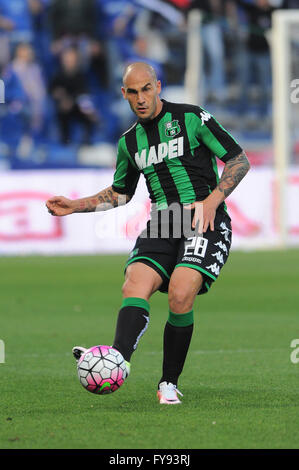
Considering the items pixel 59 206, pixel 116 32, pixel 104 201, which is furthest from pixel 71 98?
pixel 59 206

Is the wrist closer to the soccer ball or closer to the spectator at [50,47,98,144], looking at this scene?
Answer: the soccer ball

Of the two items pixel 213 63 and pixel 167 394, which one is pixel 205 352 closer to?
pixel 167 394

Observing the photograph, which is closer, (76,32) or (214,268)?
(214,268)

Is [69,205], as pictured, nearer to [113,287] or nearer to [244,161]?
[244,161]

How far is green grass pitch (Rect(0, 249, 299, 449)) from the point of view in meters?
5.00

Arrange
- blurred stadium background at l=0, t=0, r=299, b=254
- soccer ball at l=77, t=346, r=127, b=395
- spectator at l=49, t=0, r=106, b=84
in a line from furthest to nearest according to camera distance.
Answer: spectator at l=49, t=0, r=106, b=84, blurred stadium background at l=0, t=0, r=299, b=254, soccer ball at l=77, t=346, r=127, b=395

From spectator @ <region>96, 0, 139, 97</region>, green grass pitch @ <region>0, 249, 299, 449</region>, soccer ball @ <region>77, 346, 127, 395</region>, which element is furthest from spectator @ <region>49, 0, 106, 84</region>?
soccer ball @ <region>77, 346, 127, 395</region>

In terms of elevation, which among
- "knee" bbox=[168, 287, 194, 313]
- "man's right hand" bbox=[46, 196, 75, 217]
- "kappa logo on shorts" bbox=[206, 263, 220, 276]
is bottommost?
"knee" bbox=[168, 287, 194, 313]

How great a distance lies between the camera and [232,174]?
6051 mm

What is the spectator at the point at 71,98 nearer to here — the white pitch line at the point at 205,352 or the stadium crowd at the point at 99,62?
the stadium crowd at the point at 99,62

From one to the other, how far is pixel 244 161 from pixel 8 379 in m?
2.21

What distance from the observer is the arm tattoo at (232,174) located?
6000mm

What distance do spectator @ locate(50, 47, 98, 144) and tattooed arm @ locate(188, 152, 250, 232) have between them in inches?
591

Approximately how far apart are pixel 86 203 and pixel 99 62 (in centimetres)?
1568
